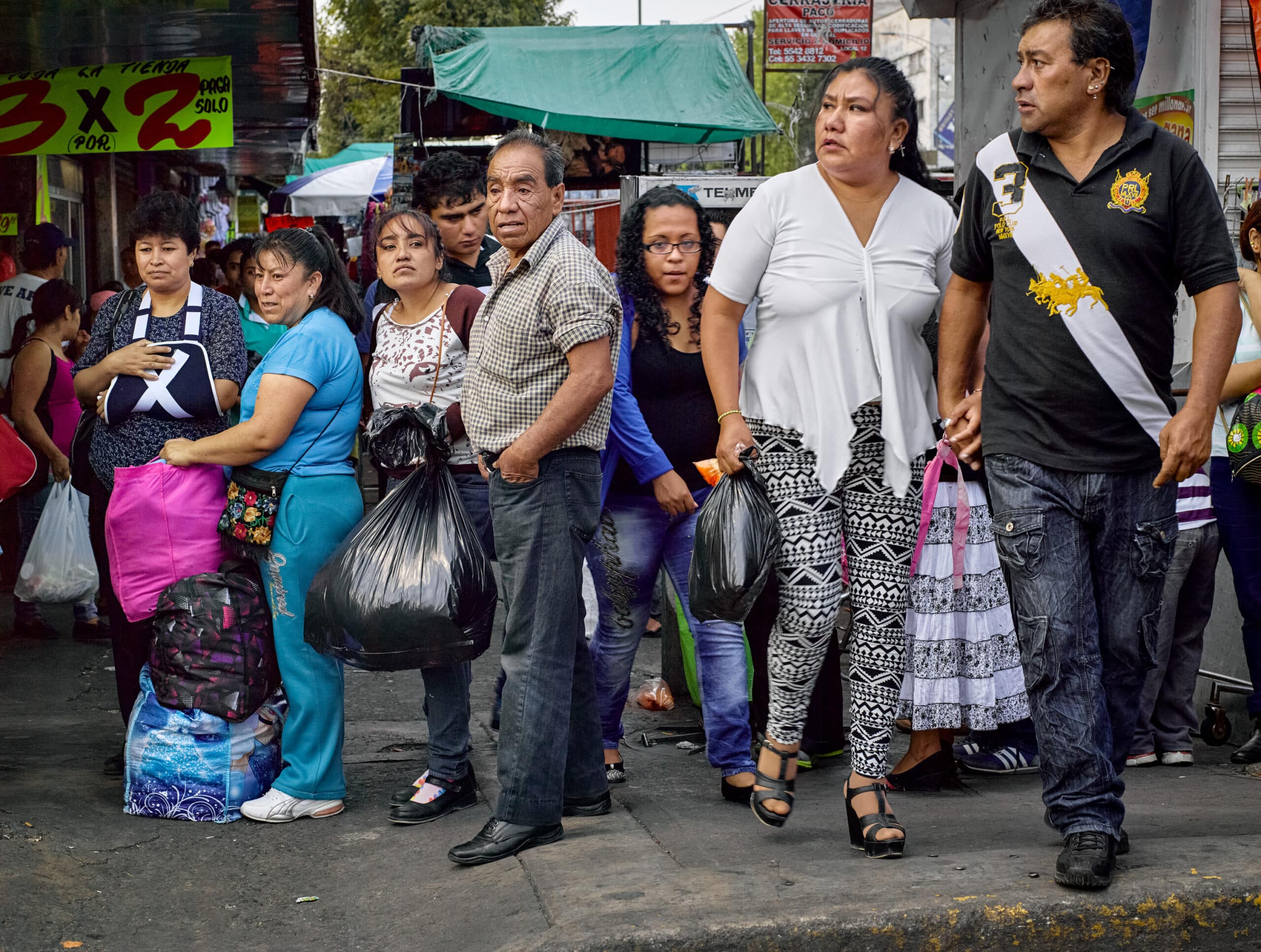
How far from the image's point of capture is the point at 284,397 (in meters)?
4.23

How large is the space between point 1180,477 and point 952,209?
1.04 metres

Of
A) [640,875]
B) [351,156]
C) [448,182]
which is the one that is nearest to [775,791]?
[640,875]

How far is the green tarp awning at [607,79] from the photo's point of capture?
1266 cm

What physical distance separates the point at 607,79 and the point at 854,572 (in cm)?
1074

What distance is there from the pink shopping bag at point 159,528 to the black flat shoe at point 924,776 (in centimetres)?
247

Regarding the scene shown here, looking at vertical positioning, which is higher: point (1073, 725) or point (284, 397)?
point (284, 397)

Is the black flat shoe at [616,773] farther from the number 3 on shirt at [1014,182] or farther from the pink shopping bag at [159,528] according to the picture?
the number 3 on shirt at [1014,182]

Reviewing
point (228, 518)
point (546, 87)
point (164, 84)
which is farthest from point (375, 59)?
point (228, 518)

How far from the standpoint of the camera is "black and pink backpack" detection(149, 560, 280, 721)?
4.37 meters

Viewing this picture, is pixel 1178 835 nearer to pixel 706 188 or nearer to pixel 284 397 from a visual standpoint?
pixel 284 397

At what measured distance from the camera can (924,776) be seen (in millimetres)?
4625

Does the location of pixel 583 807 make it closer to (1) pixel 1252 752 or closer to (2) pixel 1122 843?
(2) pixel 1122 843

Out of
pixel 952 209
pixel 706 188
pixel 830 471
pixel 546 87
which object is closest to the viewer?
pixel 830 471

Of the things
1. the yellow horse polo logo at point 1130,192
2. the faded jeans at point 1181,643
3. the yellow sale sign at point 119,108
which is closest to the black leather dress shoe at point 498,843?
the yellow horse polo logo at point 1130,192
